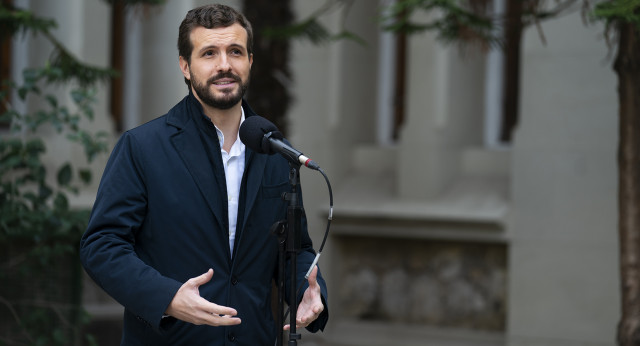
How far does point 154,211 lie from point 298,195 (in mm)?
410

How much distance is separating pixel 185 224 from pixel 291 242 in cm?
31

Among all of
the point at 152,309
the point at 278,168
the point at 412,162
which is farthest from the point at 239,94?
the point at 412,162

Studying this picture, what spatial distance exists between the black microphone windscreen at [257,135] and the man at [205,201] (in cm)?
12

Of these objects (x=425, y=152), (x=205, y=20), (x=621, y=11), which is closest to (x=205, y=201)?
(x=205, y=20)

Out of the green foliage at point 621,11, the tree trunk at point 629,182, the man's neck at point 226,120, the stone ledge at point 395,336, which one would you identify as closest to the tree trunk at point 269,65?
the stone ledge at point 395,336

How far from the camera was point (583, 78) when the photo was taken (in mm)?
7719

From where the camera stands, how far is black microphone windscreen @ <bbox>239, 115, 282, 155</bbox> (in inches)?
103

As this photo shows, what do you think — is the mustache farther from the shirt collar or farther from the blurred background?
the blurred background

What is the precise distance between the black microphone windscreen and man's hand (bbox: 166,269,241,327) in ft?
1.32

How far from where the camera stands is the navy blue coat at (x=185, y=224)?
258 cm

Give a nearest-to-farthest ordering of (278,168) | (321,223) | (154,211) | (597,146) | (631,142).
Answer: (154,211) < (278,168) < (631,142) < (597,146) < (321,223)

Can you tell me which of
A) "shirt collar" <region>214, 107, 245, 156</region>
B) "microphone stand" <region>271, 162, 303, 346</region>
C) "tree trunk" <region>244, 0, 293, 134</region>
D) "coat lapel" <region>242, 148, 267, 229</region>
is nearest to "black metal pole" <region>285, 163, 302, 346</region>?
"microphone stand" <region>271, 162, 303, 346</region>

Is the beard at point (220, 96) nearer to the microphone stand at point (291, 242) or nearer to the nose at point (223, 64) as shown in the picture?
the nose at point (223, 64)

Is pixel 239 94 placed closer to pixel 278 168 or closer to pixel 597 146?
pixel 278 168
